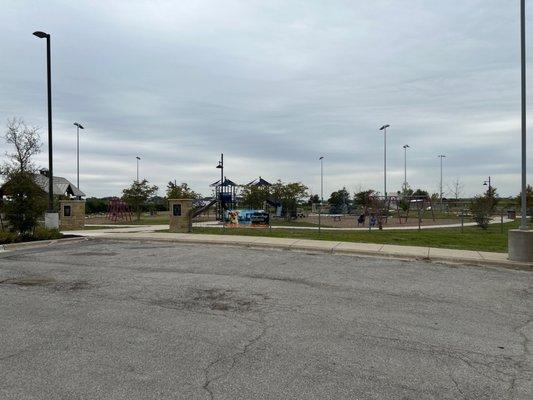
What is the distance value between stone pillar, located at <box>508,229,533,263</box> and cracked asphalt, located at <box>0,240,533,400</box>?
1.63 meters

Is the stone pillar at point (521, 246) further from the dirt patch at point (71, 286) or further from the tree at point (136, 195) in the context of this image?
the tree at point (136, 195)

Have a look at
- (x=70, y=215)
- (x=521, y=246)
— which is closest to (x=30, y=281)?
(x=521, y=246)

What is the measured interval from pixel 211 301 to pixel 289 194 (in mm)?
32503

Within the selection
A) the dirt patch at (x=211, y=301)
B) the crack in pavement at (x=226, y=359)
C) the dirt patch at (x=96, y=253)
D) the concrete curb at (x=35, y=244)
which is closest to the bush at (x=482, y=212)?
the concrete curb at (x=35, y=244)

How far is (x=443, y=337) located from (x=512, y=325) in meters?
1.38

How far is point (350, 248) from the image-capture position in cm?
1447

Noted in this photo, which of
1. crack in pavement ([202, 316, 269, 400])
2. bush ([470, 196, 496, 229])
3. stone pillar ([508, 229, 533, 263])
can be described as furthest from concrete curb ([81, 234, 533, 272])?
bush ([470, 196, 496, 229])

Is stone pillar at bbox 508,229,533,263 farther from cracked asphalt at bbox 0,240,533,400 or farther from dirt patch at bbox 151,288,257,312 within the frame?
dirt patch at bbox 151,288,257,312

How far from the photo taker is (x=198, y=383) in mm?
4391

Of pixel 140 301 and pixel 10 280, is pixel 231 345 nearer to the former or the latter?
pixel 140 301

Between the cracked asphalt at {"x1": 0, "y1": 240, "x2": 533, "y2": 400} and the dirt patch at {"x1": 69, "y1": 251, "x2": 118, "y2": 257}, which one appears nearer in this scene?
the cracked asphalt at {"x1": 0, "y1": 240, "x2": 533, "y2": 400}

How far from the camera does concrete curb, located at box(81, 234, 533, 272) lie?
12297 mm

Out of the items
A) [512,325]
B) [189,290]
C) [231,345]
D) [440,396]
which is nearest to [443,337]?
[512,325]

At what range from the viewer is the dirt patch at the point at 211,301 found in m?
7.27
